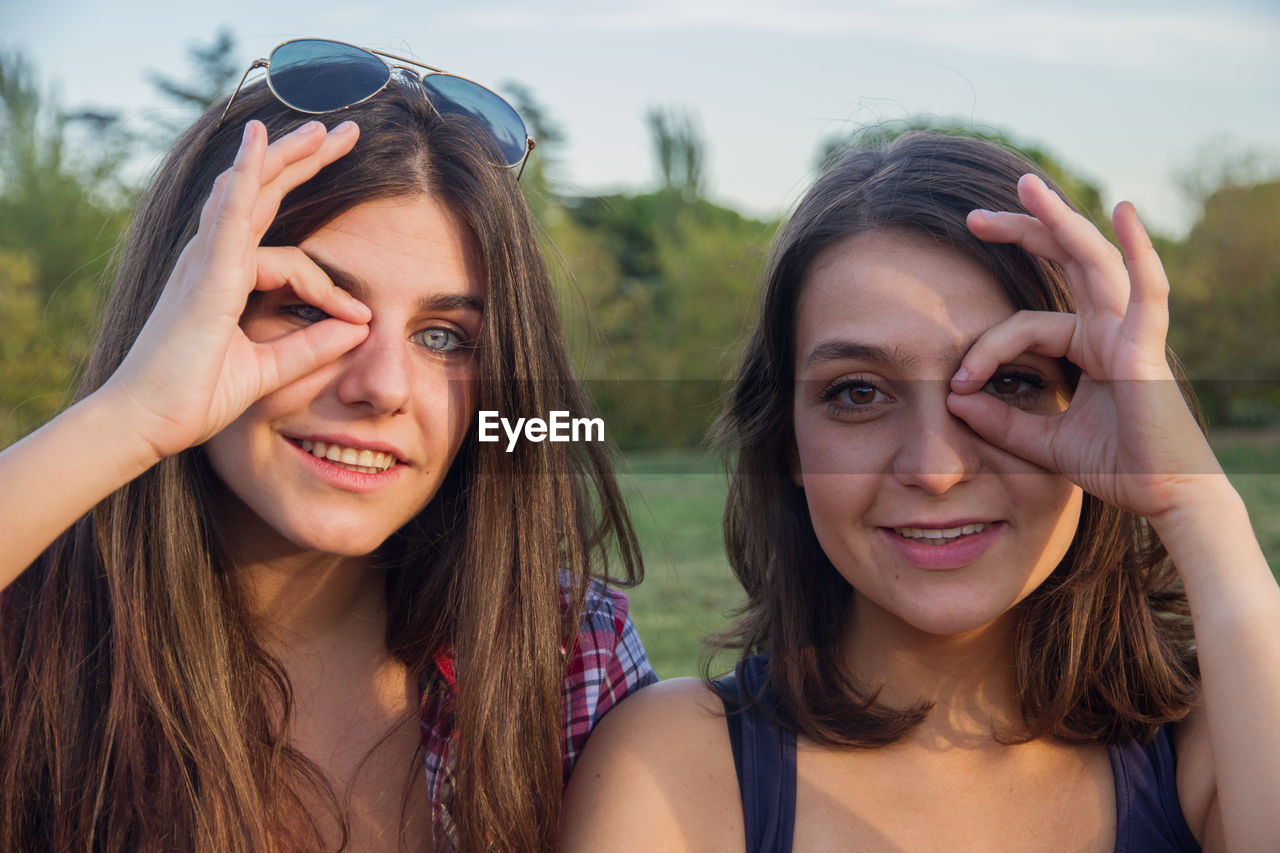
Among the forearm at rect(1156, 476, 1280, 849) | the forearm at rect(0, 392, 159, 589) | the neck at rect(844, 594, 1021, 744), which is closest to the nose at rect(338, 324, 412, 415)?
the forearm at rect(0, 392, 159, 589)

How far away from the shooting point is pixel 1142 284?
209cm

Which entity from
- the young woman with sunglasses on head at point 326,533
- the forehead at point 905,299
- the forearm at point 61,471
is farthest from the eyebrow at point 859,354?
the forearm at point 61,471

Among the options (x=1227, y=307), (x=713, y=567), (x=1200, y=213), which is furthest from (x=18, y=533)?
(x=1200, y=213)

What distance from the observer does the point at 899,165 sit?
264 cm

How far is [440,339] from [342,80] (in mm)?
684

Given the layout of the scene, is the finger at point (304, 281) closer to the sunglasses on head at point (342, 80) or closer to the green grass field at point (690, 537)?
the sunglasses on head at point (342, 80)

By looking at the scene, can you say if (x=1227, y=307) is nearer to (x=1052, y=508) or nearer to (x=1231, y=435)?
(x=1231, y=435)

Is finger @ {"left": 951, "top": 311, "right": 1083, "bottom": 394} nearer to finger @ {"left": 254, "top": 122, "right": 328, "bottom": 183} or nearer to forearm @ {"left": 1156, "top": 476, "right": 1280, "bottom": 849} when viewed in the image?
forearm @ {"left": 1156, "top": 476, "right": 1280, "bottom": 849}

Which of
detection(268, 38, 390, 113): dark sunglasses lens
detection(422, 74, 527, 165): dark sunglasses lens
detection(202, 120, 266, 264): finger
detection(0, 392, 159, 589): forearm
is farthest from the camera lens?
detection(422, 74, 527, 165): dark sunglasses lens

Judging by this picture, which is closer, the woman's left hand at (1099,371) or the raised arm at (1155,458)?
the raised arm at (1155,458)

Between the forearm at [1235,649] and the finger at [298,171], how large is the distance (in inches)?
76.2

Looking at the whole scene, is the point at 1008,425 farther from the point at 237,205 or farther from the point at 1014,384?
the point at 237,205

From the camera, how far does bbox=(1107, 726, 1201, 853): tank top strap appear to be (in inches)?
91.5

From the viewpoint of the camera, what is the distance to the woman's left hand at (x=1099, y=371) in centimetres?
210
